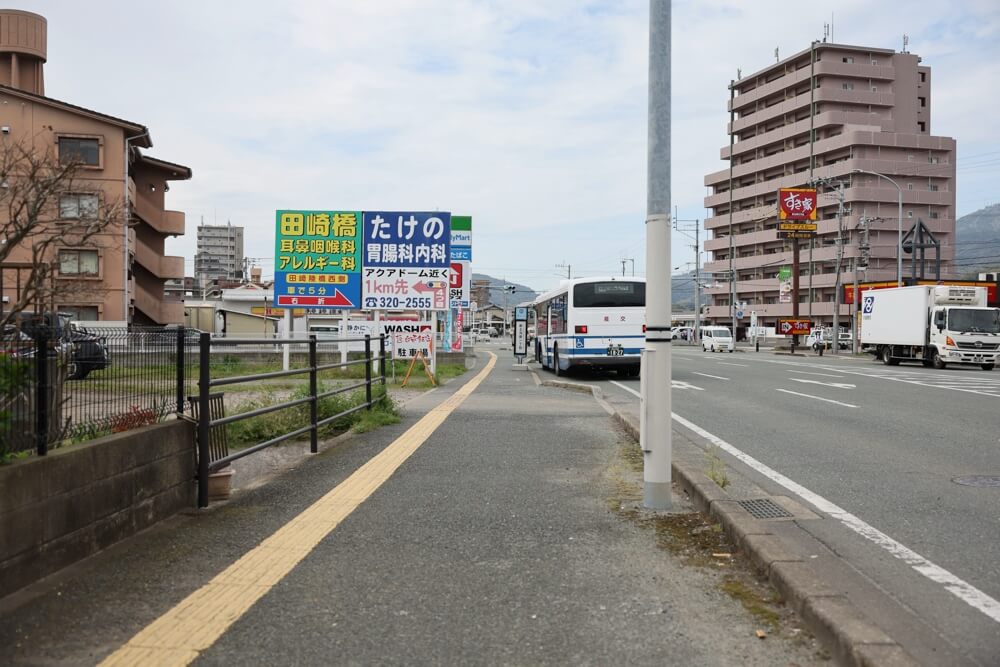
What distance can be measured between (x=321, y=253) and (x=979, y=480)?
1573 cm

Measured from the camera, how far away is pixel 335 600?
362 centimetres

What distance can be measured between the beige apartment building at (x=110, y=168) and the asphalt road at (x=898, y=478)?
24.8 metres

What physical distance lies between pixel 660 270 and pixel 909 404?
9.60 metres

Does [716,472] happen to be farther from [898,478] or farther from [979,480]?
[979,480]

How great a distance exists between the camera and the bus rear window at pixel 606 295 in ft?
68.4

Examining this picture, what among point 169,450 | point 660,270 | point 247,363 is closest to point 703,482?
point 660,270

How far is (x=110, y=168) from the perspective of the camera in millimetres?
32938

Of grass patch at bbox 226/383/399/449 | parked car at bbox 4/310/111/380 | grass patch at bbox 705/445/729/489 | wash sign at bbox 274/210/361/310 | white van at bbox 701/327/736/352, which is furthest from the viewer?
white van at bbox 701/327/736/352

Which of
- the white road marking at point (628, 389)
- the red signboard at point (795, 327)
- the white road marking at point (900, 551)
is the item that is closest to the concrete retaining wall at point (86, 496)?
the white road marking at point (900, 551)

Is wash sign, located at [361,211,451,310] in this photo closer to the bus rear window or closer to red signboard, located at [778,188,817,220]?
the bus rear window

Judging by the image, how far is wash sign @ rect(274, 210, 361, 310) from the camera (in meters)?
19.5

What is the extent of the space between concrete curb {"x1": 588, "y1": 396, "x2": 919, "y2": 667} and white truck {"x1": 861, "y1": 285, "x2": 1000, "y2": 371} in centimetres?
2540

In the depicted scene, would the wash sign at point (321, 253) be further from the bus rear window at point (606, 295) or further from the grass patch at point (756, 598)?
the grass patch at point (756, 598)

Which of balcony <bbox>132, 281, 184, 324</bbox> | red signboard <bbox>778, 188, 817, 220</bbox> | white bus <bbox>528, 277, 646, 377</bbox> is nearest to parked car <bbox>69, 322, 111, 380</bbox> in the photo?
white bus <bbox>528, 277, 646, 377</bbox>
